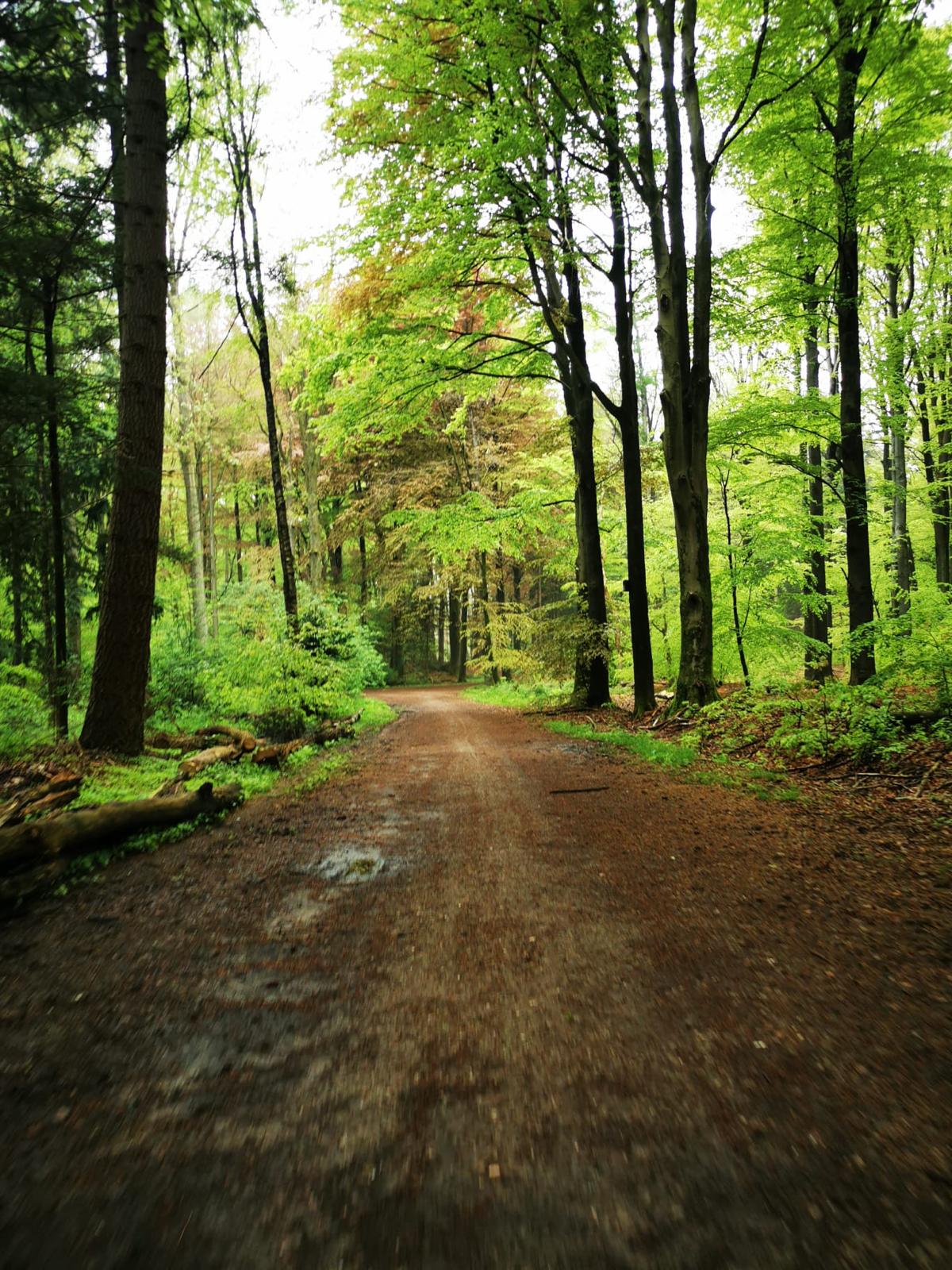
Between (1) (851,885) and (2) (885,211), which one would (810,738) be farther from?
(2) (885,211)

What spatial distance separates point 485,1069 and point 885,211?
14.1 meters

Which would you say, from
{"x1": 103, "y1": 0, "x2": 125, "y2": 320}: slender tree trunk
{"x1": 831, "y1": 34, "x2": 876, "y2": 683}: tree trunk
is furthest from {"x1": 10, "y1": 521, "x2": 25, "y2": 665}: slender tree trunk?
{"x1": 831, "y1": 34, "x2": 876, "y2": 683}: tree trunk

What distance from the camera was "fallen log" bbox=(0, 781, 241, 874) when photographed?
3.69m

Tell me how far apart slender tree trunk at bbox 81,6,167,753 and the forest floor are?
3571mm

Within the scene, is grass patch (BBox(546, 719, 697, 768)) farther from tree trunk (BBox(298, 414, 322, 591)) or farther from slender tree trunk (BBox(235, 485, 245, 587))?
slender tree trunk (BBox(235, 485, 245, 587))

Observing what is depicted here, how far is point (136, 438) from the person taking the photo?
7.38 metres

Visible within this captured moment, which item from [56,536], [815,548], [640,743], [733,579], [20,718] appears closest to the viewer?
[20,718]

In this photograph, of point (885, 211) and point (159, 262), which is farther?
point (885, 211)

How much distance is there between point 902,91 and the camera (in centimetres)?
964

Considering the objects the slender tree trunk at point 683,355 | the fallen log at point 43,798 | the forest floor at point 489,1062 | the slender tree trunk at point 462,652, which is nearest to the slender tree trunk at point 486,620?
the slender tree trunk at point 462,652

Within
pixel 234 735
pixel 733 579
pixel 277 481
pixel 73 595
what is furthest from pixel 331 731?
pixel 733 579

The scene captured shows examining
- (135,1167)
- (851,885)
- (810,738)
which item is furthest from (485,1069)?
(810,738)

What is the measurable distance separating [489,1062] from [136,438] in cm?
771

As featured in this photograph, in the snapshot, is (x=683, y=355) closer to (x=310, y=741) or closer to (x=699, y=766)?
(x=699, y=766)
